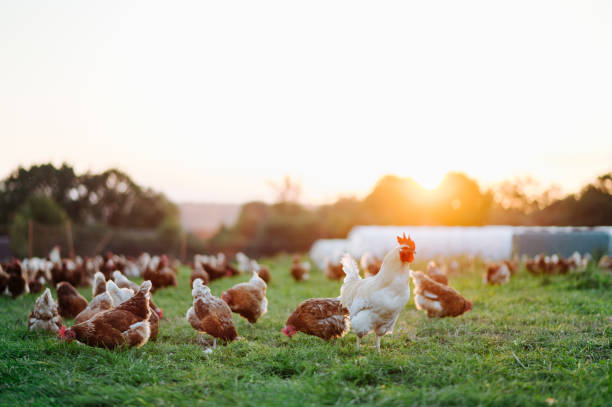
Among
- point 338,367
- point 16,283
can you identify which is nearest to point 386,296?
point 338,367

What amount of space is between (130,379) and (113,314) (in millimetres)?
1269

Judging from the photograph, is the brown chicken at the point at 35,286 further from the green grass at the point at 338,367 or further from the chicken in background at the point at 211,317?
the chicken in background at the point at 211,317

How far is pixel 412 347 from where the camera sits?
5125 millimetres

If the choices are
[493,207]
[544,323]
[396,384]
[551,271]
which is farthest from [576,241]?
[493,207]

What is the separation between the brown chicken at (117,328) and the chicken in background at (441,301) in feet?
14.3

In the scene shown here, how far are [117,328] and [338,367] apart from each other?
274 cm

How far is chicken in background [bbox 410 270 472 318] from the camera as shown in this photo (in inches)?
265

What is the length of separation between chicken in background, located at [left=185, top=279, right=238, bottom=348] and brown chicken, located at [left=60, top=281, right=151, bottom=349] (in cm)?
62

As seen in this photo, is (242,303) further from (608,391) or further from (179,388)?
(608,391)

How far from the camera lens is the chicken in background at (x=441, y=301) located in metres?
6.73

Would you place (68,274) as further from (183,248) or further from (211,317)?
(183,248)

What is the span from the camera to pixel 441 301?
677 centimetres

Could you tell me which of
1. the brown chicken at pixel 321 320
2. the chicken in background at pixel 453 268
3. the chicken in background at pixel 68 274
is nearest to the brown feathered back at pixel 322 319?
the brown chicken at pixel 321 320

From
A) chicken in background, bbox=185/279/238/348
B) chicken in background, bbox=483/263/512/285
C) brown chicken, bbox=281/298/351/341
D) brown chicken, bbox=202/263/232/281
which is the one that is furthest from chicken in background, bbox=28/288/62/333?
chicken in background, bbox=483/263/512/285
